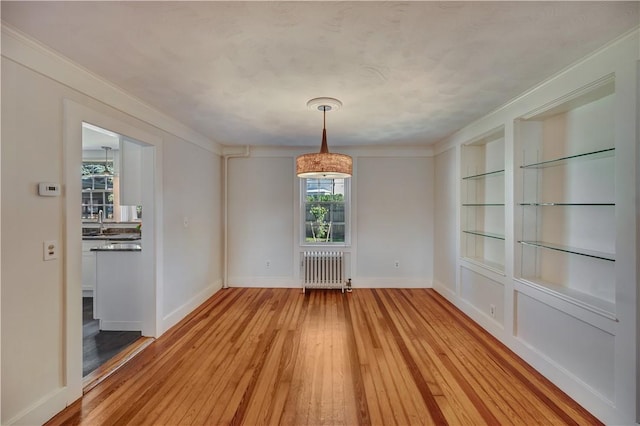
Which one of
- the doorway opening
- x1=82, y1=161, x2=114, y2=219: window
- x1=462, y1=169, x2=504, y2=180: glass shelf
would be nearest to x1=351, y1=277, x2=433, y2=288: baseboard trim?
x1=462, y1=169, x2=504, y2=180: glass shelf

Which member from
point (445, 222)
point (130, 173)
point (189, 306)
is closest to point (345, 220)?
point (445, 222)

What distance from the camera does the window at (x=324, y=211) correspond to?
4719mm

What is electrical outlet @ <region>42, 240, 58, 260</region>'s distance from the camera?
68.9 inches

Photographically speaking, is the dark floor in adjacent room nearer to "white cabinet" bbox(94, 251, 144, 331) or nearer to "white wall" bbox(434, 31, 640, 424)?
"white cabinet" bbox(94, 251, 144, 331)

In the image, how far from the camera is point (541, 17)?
56.1 inches

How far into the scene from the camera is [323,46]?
1668 mm

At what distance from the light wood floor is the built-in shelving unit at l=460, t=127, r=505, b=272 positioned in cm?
92

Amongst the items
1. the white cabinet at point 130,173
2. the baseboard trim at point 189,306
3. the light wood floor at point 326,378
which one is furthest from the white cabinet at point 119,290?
the white cabinet at point 130,173

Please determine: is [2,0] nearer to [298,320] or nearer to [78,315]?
[78,315]

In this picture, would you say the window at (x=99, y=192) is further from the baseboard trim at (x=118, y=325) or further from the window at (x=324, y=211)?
the window at (x=324, y=211)

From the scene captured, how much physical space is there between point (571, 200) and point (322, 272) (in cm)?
323

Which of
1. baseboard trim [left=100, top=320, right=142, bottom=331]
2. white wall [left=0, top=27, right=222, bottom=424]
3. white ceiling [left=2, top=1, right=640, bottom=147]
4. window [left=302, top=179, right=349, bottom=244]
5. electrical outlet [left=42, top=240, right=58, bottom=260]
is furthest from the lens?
window [left=302, top=179, right=349, bottom=244]

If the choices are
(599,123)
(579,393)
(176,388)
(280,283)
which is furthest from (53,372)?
(599,123)

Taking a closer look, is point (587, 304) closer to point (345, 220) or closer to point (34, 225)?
point (345, 220)
